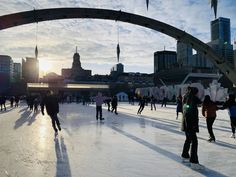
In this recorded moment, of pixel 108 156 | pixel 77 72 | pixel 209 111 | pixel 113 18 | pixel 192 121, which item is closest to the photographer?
pixel 192 121

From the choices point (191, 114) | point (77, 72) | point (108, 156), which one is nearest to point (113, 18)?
point (108, 156)

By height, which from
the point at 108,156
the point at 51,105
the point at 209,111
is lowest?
the point at 108,156

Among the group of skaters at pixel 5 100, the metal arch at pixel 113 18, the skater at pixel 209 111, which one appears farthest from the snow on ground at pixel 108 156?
the group of skaters at pixel 5 100

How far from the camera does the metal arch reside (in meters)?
17.1

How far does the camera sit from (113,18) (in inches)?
821

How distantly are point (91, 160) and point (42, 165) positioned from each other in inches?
43.2

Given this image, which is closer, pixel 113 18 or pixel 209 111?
pixel 209 111

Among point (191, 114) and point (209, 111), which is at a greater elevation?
point (191, 114)

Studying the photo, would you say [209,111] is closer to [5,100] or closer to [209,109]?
[209,109]

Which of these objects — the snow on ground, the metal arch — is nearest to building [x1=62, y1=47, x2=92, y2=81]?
the metal arch

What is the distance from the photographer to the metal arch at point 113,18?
1712 cm

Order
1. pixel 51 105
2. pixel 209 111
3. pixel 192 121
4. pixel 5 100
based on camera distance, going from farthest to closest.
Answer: pixel 5 100
pixel 51 105
pixel 209 111
pixel 192 121

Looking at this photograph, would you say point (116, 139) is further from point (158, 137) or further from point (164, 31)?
point (164, 31)

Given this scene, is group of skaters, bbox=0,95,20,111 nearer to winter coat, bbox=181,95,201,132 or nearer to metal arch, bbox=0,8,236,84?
metal arch, bbox=0,8,236,84
